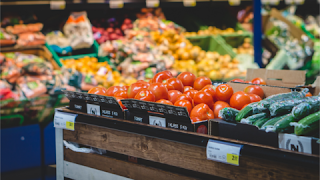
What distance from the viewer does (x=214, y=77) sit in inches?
155

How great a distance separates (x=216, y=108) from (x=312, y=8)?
6209mm

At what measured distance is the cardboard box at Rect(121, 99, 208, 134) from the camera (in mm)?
1216

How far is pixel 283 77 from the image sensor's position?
6.50 ft

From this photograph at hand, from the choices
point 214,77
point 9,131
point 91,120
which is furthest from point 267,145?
point 214,77

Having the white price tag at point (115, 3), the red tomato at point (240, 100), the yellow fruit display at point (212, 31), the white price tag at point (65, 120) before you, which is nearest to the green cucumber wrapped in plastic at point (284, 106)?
the red tomato at point (240, 100)

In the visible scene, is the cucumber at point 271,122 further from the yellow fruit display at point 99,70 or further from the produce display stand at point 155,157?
the yellow fruit display at point 99,70

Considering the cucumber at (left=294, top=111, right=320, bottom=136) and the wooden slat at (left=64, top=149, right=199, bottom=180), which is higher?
the cucumber at (left=294, top=111, right=320, bottom=136)

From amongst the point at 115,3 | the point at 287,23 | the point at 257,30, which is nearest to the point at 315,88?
the point at 257,30

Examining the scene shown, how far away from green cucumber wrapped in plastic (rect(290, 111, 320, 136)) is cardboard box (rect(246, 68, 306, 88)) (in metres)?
0.98

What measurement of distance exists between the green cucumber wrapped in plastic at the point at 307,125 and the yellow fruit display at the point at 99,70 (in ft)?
8.52

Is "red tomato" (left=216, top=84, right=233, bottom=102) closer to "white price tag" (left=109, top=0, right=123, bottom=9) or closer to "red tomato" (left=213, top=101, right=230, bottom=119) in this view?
"red tomato" (left=213, top=101, right=230, bottom=119)

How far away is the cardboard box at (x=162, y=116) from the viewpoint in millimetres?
1216

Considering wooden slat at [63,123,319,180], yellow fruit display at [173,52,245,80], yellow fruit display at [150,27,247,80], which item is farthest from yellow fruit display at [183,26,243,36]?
wooden slat at [63,123,319,180]

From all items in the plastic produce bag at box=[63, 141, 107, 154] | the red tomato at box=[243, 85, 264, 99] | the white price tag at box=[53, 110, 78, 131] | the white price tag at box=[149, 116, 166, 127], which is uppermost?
the red tomato at box=[243, 85, 264, 99]
